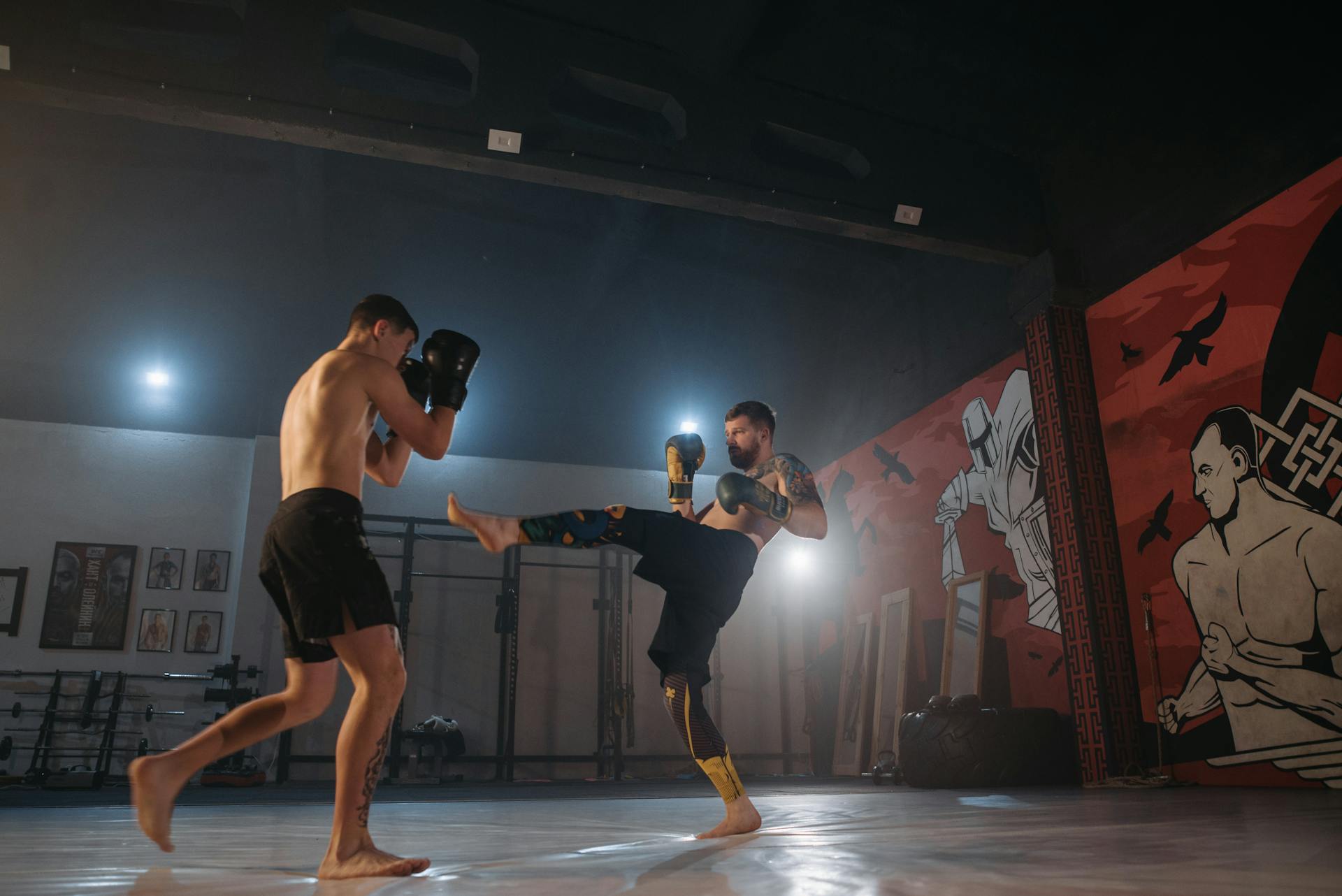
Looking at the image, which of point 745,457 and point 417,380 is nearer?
point 417,380

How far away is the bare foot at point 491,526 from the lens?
2277mm

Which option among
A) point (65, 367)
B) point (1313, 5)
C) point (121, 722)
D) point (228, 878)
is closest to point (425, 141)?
point (228, 878)

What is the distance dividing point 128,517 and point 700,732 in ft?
25.7

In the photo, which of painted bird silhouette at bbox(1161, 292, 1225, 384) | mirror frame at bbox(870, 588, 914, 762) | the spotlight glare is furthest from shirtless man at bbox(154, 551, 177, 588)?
painted bird silhouette at bbox(1161, 292, 1225, 384)

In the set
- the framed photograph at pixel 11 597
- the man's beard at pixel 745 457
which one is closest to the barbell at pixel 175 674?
the framed photograph at pixel 11 597

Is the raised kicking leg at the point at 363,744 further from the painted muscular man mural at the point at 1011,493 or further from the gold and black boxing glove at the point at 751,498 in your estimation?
the painted muscular man mural at the point at 1011,493

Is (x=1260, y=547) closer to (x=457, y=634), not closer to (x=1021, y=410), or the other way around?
(x=1021, y=410)

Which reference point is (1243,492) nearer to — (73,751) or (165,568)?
(165,568)

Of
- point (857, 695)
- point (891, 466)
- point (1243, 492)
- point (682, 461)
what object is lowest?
point (857, 695)

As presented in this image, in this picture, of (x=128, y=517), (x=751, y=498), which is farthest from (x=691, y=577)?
(x=128, y=517)

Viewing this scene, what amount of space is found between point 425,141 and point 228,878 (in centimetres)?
387

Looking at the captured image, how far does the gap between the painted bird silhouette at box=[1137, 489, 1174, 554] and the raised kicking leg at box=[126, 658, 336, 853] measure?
4413 millimetres

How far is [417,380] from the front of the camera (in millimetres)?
2203

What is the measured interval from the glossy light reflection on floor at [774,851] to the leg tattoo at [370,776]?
0.14 m
